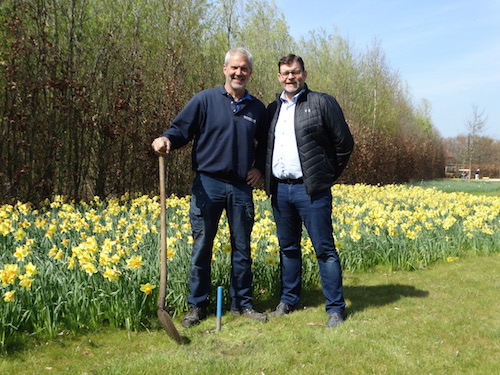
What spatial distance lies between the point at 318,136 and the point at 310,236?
76 centimetres

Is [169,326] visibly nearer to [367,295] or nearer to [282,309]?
[282,309]

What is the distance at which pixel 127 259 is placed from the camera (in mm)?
3443

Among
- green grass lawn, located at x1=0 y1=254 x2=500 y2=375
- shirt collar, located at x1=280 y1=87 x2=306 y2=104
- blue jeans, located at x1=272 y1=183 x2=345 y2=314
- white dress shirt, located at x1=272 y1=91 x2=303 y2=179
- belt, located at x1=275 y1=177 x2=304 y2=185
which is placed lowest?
green grass lawn, located at x1=0 y1=254 x2=500 y2=375

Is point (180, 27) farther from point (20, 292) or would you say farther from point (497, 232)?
point (20, 292)

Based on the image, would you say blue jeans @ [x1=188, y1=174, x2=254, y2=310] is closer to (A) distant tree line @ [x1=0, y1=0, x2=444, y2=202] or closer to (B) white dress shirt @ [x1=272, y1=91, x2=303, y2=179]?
(B) white dress shirt @ [x1=272, y1=91, x2=303, y2=179]

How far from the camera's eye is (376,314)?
3.64m

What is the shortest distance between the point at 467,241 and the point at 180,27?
7.66 metres

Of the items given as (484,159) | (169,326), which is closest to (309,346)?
(169,326)

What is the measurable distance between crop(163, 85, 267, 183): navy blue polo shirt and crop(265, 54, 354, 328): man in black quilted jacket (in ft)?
0.80

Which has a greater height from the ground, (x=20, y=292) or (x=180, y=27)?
(x=180, y=27)

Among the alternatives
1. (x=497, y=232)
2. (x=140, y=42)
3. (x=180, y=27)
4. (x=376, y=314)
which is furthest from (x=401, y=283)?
(x=180, y=27)

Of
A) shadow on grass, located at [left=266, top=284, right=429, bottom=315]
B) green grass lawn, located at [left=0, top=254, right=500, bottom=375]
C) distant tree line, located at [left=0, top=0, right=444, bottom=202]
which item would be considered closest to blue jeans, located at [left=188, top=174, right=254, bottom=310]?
green grass lawn, located at [left=0, top=254, right=500, bottom=375]

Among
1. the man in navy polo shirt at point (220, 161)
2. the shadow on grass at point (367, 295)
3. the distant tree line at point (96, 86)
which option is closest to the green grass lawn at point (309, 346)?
the shadow on grass at point (367, 295)

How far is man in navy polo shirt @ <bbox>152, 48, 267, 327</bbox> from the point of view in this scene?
3242mm
